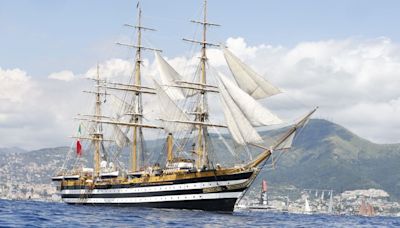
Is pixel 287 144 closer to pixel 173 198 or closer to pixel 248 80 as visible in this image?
pixel 248 80

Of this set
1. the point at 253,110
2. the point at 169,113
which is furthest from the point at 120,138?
the point at 253,110

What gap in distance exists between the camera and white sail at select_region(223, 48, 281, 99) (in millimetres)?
75375

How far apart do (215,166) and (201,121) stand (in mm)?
8151

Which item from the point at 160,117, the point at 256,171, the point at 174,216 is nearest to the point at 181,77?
the point at 160,117

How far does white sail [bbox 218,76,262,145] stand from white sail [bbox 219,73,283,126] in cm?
66

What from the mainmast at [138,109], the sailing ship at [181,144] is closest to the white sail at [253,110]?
the sailing ship at [181,144]

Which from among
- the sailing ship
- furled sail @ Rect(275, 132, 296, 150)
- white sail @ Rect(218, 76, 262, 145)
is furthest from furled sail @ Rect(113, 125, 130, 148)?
furled sail @ Rect(275, 132, 296, 150)

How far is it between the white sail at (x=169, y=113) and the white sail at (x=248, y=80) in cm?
1339

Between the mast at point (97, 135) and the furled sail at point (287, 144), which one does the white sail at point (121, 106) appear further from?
the furled sail at point (287, 144)

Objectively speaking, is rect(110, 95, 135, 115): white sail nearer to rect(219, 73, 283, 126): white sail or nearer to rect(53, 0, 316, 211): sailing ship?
rect(53, 0, 316, 211): sailing ship

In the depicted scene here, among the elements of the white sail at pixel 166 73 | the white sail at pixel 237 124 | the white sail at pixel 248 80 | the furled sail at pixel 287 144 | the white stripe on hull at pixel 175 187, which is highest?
the white sail at pixel 166 73

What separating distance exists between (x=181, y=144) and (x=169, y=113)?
457 cm

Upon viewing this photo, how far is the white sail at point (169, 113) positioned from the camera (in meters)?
88.4

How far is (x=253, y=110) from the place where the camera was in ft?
243
